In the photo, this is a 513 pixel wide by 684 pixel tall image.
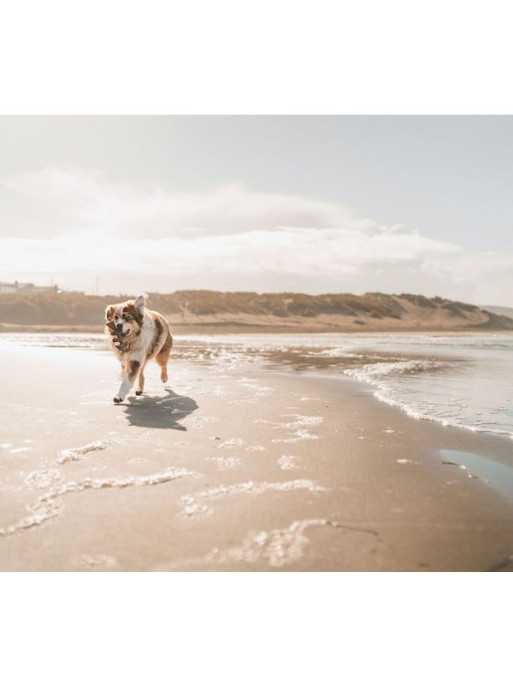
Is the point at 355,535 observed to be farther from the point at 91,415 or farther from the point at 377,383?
the point at 377,383

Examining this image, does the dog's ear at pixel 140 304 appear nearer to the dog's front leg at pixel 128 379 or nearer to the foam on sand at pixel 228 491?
the dog's front leg at pixel 128 379

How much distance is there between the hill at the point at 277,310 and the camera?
4866 centimetres

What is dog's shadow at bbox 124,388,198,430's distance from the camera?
489 centimetres

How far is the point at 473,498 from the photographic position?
3057mm

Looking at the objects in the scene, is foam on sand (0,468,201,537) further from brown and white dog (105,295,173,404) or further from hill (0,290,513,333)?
hill (0,290,513,333)

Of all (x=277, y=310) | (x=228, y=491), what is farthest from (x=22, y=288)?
(x=228, y=491)

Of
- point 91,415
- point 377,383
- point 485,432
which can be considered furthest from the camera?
point 377,383

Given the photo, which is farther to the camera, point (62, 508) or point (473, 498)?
point (473, 498)

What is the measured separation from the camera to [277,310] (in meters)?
67.0

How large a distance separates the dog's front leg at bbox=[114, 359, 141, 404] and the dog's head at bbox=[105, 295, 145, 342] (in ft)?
1.05
